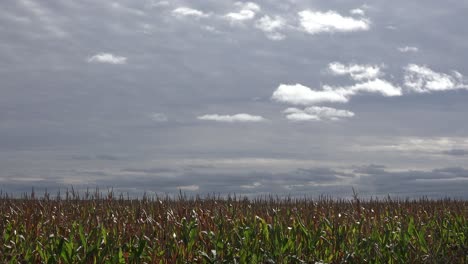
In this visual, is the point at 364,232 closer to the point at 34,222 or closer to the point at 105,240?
the point at 105,240

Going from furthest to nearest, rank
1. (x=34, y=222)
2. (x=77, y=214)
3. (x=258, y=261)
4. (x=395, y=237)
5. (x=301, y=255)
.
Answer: (x=77, y=214), (x=34, y=222), (x=395, y=237), (x=301, y=255), (x=258, y=261)

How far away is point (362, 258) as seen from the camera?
11.6m

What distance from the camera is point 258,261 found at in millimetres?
10922

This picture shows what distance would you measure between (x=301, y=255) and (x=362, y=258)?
3.83 ft

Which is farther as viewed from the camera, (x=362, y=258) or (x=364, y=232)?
(x=364, y=232)

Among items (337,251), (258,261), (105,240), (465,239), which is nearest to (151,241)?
(105,240)

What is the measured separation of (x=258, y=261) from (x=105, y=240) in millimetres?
2874

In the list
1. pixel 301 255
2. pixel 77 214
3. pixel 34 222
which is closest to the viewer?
pixel 301 255

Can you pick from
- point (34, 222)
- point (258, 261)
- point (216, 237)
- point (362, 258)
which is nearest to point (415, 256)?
point (362, 258)

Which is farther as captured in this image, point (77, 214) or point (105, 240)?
point (77, 214)

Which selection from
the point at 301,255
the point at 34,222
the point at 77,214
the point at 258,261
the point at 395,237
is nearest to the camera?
the point at 258,261

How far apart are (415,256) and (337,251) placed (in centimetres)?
151

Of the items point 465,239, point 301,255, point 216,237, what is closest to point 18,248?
point 216,237

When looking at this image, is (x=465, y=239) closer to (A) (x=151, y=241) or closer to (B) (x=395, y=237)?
(B) (x=395, y=237)
